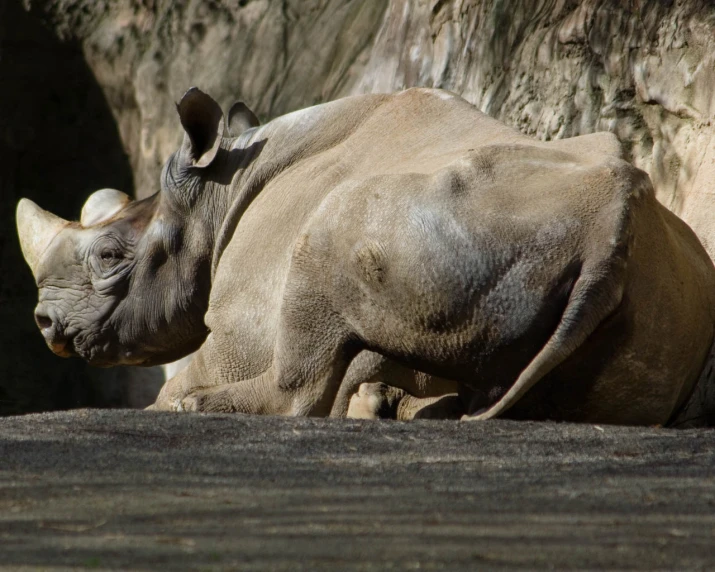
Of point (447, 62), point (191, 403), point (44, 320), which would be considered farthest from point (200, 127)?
point (447, 62)

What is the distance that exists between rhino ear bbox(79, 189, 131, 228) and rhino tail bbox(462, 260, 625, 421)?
3.03m

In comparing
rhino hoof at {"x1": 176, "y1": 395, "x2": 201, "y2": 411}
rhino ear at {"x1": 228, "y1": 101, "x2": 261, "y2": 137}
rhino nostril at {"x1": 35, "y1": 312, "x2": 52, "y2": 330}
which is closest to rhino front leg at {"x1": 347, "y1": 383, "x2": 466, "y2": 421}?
rhino hoof at {"x1": 176, "y1": 395, "x2": 201, "y2": 411}

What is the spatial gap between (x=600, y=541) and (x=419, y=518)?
1.25 feet

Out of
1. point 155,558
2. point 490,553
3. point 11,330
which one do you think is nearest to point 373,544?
point 490,553

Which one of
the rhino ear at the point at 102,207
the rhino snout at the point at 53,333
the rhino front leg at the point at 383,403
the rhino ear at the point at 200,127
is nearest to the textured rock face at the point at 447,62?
the rhino front leg at the point at 383,403

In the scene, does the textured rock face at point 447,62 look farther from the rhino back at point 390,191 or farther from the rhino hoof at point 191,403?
the rhino hoof at point 191,403

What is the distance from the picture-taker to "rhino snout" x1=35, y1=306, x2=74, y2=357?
6.52 meters

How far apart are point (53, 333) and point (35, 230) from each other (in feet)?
1.92

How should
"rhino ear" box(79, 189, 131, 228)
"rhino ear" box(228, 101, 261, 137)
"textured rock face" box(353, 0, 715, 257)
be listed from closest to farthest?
"textured rock face" box(353, 0, 715, 257) < "rhino ear" box(228, 101, 261, 137) < "rhino ear" box(79, 189, 131, 228)

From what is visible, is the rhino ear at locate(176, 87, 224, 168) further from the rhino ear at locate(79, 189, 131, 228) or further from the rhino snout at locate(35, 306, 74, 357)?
the rhino snout at locate(35, 306, 74, 357)

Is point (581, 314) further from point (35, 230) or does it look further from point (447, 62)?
point (447, 62)

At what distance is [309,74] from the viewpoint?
8.83 m

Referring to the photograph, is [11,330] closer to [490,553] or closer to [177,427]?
[177,427]

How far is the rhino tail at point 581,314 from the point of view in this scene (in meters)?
4.04
